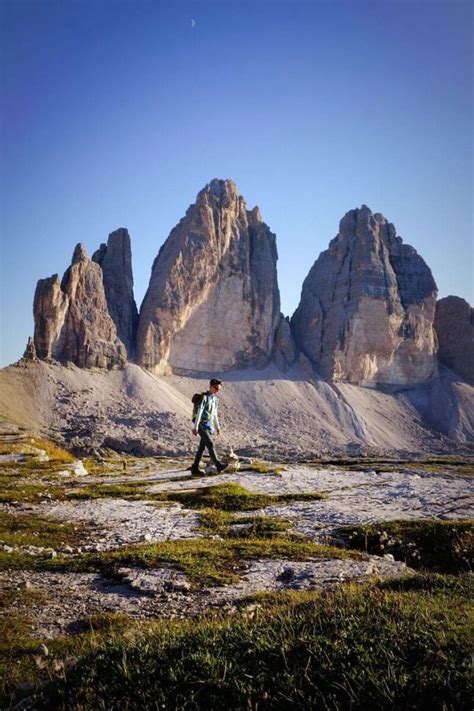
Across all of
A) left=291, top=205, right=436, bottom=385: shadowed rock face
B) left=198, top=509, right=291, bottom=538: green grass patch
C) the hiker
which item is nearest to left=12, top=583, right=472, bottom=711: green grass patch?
left=198, top=509, right=291, bottom=538: green grass patch

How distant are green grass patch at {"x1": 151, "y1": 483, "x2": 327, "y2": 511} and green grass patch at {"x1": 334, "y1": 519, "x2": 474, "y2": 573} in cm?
310

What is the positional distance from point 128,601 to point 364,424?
4046 inches

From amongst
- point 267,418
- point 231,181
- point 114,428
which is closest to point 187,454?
point 114,428

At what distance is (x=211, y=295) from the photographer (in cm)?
11106

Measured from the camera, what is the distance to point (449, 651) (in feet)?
11.1

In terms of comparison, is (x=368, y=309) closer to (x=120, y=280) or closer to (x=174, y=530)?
(x=120, y=280)

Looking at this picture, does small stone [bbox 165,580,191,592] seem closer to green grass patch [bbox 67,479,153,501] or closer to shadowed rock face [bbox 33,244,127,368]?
green grass patch [bbox 67,479,153,501]

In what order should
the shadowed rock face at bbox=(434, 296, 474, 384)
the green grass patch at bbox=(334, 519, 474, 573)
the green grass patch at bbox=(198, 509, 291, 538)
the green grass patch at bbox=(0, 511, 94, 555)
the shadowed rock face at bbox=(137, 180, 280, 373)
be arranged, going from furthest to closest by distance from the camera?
the shadowed rock face at bbox=(434, 296, 474, 384)
the shadowed rock face at bbox=(137, 180, 280, 373)
the green grass patch at bbox=(198, 509, 291, 538)
the green grass patch at bbox=(0, 511, 94, 555)
the green grass patch at bbox=(334, 519, 474, 573)

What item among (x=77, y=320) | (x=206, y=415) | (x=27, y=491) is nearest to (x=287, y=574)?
(x=27, y=491)

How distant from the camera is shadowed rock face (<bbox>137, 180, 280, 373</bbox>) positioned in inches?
4085

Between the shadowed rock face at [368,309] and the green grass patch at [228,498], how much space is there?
339ft

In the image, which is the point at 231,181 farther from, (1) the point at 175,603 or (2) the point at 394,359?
(1) the point at 175,603

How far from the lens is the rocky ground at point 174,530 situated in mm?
5672

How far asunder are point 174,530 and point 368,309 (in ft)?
373
